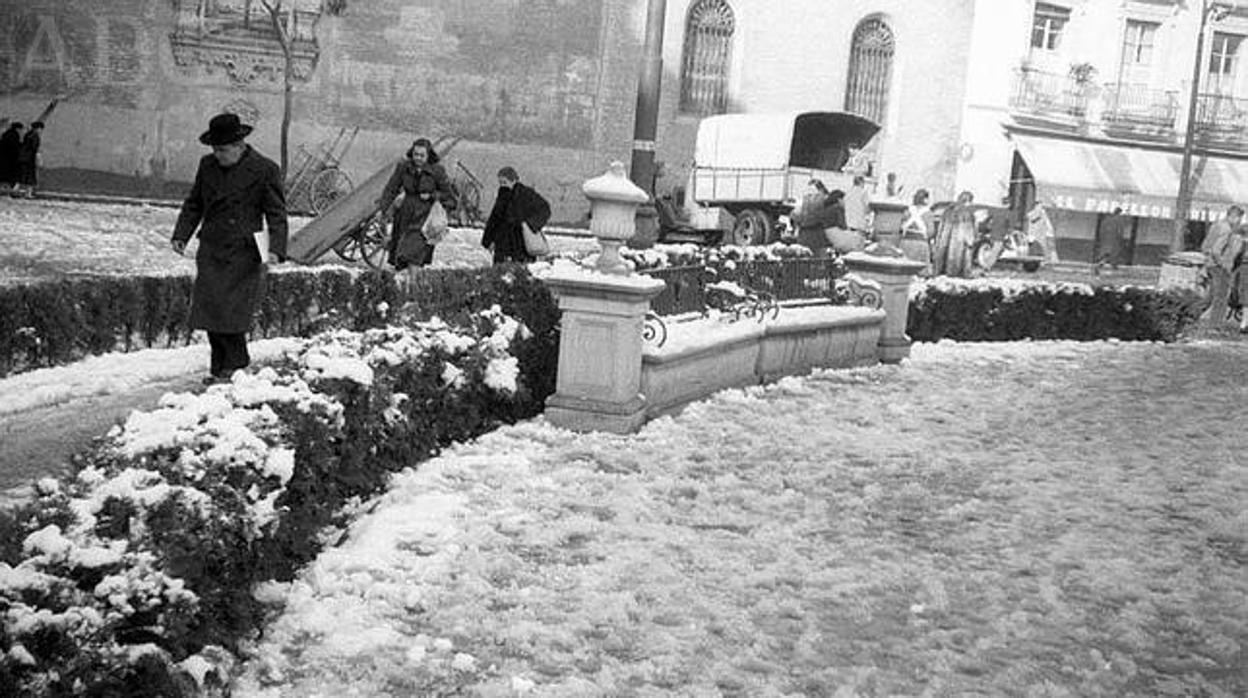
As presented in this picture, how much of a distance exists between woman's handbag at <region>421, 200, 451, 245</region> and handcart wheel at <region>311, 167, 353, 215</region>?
15578mm

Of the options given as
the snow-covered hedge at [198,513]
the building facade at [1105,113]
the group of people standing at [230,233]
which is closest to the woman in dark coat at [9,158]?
the group of people standing at [230,233]

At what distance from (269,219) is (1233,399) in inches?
378

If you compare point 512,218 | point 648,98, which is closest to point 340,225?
point 512,218

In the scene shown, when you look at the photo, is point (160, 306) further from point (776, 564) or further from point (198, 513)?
point (198, 513)

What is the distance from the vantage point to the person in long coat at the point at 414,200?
39.7 feet

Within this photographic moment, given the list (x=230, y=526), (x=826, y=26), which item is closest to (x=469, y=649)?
(x=230, y=526)

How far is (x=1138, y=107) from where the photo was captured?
122 ft

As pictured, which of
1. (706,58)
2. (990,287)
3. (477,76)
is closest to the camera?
(990,287)

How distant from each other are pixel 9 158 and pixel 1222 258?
1913cm

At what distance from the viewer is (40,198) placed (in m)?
22.4

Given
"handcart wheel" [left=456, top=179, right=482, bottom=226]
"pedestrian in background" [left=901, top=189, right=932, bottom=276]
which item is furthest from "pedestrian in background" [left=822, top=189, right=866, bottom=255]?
"handcart wheel" [left=456, top=179, right=482, bottom=226]

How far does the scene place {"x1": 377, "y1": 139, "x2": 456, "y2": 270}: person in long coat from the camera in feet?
39.7

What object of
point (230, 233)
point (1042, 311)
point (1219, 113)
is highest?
point (1219, 113)

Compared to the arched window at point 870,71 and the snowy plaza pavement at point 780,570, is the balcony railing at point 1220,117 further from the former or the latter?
the snowy plaza pavement at point 780,570
